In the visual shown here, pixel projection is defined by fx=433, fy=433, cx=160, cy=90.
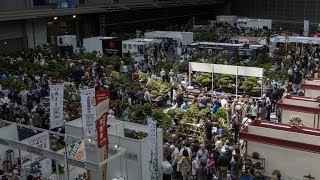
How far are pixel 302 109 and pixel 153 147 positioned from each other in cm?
716

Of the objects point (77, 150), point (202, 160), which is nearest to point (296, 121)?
point (202, 160)

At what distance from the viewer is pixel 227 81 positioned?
24.6 meters

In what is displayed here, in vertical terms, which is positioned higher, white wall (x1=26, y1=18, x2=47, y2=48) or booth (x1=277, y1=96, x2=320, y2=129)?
white wall (x1=26, y1=18, x2=47, y2=48)

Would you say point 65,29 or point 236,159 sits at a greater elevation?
point 65,29

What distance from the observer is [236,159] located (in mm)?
13281

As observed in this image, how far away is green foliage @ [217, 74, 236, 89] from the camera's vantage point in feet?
80.4

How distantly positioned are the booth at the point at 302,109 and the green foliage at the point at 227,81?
24.0 feet

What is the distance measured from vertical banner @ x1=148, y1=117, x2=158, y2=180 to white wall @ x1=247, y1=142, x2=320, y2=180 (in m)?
3.34

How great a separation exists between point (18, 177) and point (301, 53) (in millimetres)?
25836

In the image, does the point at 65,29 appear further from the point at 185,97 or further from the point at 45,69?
the point at 185,97

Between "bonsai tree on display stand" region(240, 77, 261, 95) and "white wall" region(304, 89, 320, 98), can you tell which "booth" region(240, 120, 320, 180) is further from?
"bonsai tree on display stand" region(240, 77, 261, 95)

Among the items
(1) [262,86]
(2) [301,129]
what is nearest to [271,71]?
(1) [262,86]

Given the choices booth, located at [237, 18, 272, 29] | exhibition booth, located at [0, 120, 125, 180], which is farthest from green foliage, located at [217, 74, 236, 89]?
booth, located at [237, 18, 272, 29]

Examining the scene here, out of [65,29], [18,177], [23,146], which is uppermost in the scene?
[65,29]
